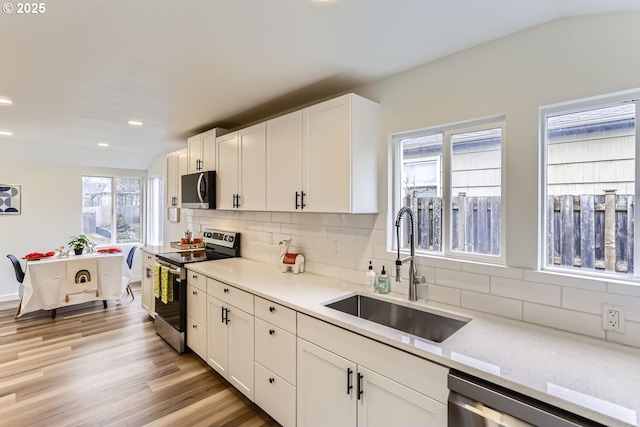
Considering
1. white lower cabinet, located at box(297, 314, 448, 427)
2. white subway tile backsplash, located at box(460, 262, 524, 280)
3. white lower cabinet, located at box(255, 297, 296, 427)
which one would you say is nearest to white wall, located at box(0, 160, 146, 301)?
white lower cabinet, located at box(255, 297, 296, 427)

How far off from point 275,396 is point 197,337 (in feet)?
4.00

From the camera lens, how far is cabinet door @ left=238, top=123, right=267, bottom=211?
2806 millimetres

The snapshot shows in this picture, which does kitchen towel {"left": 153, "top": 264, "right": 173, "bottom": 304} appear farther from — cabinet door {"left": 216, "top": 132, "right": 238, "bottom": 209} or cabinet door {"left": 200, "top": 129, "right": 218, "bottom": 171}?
cabinet door {"left": 200, "top": 129, "right": 218, "bottom": 171}

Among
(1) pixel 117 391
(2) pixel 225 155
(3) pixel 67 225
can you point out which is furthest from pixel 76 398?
(3) pixel 67 225

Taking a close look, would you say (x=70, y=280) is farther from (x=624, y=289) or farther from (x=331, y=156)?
(x=624, y=289)

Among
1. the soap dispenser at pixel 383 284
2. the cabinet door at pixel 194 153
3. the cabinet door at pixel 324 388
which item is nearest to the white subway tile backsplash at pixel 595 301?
the soap dispenser at pixel 383 284

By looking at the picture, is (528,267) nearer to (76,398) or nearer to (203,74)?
(203,74)

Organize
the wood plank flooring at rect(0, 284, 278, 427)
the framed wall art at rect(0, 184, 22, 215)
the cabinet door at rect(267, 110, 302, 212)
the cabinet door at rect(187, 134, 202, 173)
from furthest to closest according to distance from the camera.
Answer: the framed wall art at rect(0, 184, 22, 215)
the cabinet door at rect(187, 134, 202, 173)
the cabinet door at rect(267, 110, 302, 212)
the wood plank flooring at rect(0, 284, 278, 427)

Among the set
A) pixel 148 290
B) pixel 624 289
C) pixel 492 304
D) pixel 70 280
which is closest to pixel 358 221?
pixel 492 304

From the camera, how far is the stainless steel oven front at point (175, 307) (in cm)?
308

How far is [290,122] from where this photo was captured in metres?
2.51

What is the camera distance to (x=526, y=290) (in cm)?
164

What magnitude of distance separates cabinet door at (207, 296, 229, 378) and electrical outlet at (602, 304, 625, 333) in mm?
2321

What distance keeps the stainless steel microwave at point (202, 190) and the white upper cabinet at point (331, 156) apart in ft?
3.89
